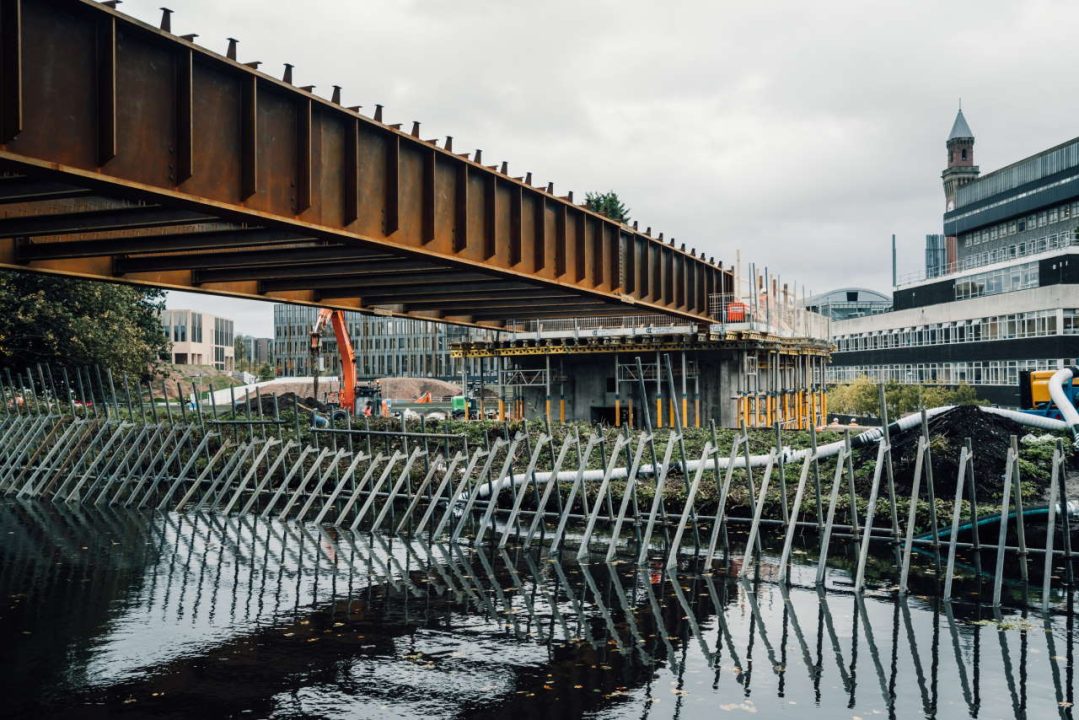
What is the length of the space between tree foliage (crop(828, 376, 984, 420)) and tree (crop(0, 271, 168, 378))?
46420mm

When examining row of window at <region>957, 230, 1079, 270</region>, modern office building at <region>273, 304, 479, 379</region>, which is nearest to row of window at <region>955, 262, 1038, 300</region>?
row of window at <region>957, 230, 1079, 270</region>

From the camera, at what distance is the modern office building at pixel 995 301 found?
2270 inches

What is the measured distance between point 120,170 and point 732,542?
11.9 meters

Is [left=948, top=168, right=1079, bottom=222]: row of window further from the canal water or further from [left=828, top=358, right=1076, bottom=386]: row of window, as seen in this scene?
the canal water

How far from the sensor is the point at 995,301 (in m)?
63.0

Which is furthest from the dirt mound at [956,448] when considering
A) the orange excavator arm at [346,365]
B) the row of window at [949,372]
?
the row of window at [949,372]

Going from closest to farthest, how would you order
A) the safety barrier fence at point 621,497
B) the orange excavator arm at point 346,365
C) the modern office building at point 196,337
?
the safety barrier fence at point 621,497
the orange excavator arm at point 346,365
the modern office building at point 196,337

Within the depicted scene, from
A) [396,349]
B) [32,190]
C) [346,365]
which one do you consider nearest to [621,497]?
[32,190]

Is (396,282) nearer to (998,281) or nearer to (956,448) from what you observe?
(956,448)

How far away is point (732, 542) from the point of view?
17.3m

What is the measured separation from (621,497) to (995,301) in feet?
172

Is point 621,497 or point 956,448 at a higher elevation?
point 956,448

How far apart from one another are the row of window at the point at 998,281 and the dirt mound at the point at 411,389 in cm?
5584

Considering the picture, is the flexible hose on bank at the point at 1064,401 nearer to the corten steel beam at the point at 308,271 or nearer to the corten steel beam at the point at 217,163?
the corten steel beam at the point at 217,163
